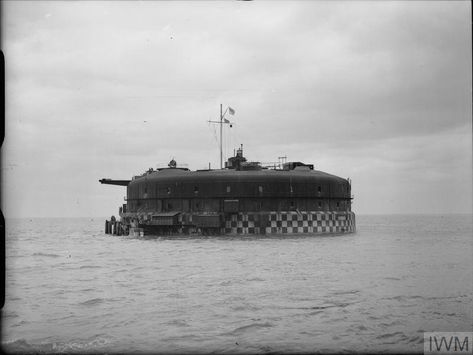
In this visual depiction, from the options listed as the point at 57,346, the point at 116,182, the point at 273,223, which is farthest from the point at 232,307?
the point at 116,182

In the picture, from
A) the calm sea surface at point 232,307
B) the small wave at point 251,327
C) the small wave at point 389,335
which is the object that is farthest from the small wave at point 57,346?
the small wave at point 389,335

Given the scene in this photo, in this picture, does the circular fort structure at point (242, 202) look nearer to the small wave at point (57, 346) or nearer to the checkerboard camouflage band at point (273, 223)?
the checkerboard camouflage band at point (273, 223)

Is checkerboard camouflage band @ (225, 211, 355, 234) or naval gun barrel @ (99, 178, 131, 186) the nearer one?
checkerboard camouflage band @ (225, 211, 355, 234)

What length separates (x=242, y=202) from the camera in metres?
41.8

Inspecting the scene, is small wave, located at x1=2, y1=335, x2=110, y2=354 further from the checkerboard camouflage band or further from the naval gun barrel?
the naval gun barrel

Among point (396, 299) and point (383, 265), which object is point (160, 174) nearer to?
point (383, 265)

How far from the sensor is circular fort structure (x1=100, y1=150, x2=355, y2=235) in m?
41.5

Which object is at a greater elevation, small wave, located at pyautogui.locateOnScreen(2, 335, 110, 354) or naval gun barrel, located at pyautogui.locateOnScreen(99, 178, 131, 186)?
naval gun barrel, located at pyautogui.locateOnScreen(99, 178, 131, 186)

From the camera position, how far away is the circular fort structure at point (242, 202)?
1635 inches

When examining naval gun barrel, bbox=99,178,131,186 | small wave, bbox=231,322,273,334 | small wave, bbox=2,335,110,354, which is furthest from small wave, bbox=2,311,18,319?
naval gun barrel, bbox=99,178,131,186

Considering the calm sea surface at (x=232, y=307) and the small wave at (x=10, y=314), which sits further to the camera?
the small wave at (x=10, y=314)

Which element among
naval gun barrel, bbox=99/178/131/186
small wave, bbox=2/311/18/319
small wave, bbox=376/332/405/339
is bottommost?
small wave, bbox=376/332/405/339

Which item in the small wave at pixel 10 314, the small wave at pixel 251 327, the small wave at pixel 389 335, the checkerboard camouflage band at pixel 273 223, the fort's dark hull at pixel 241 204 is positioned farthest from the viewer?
the fort's dark hull at pixel 241 204

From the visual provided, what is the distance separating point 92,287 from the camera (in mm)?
13273
